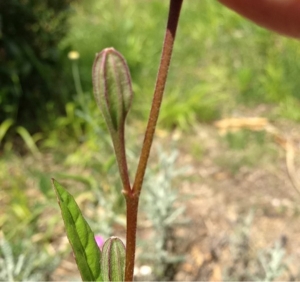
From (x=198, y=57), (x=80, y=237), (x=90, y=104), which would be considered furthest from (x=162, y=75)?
(x=198, y=57)

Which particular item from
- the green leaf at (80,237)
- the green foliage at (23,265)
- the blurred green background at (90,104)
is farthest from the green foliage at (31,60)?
the green leaf at (80,237)

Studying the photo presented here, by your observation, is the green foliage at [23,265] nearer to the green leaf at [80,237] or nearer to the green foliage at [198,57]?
the green leaf at [80,237]

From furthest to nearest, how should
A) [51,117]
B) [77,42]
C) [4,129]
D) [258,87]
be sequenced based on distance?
[77,42], [258,87], [51,117], [4,129]

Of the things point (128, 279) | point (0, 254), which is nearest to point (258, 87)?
point (0, 254)

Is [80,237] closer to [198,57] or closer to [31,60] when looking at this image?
[31,60]

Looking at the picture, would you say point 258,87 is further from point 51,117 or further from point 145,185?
point 145,185
